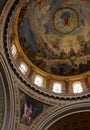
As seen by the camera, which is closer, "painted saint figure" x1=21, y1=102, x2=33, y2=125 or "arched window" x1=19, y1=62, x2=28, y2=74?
"painted saint figure" x1=21, y1=102, x2=33, y2=125

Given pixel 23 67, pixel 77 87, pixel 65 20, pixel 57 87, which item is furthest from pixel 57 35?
pixel 77 87

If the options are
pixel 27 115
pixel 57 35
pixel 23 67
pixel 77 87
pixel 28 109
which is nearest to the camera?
pixel 27 115

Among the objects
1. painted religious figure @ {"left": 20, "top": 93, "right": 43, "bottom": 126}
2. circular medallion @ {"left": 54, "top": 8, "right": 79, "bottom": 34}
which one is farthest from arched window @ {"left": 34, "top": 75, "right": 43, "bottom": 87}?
circular medallion @ {"left": 54, "top": 8, "right": 79, "bottom": 34}

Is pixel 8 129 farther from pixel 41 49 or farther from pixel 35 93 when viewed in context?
pixel 41 49

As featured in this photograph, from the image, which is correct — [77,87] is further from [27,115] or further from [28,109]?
[27,115]

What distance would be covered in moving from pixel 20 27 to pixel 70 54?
500cm

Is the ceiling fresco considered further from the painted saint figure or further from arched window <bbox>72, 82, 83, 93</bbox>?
→ the painted saint figure

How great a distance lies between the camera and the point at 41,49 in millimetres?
23484

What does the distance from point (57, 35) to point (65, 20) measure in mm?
1514

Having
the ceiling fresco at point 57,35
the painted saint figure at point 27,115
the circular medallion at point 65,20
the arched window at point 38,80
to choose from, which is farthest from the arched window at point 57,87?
the circular medallion at point 65,20

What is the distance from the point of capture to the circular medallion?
24.4 meters

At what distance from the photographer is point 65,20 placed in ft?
81.4

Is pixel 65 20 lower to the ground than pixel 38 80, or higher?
higher

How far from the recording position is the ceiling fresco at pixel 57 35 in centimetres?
2255
